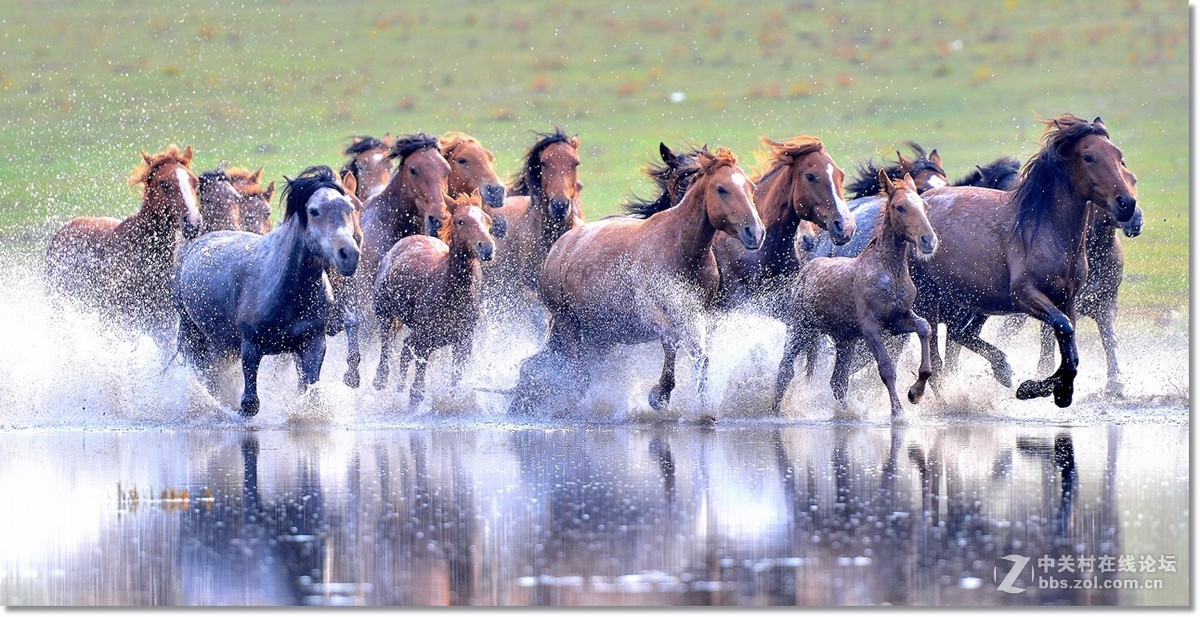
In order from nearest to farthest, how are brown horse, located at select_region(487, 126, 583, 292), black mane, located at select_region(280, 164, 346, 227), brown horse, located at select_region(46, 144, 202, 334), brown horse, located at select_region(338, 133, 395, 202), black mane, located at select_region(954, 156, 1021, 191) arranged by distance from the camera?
black mane, located at select_region(280, 164, 346, 227) < brown horse, located at select_region(46, 144, 202, 334) < brown horse, located at select_region(487, 126, 583, 292) < black mane, located at select_region(954, 156, 1021, 191) < brown horse, located at select_region(338, 133, 395, 202)

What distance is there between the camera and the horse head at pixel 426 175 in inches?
572

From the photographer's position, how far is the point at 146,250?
567 inches

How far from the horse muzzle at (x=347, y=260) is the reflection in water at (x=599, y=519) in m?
1.03

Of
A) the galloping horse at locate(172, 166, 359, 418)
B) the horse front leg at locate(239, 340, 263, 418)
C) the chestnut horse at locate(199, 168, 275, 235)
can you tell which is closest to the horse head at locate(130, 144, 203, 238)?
the chestnut horse at locate(199, 168, 275, 235)

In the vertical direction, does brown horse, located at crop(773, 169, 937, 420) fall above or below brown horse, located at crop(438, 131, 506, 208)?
below

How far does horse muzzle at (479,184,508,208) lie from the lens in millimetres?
14414

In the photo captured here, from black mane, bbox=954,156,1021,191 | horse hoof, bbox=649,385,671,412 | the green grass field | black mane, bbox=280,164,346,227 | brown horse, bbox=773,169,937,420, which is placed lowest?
horse hoof, bbox=649,385,671,412

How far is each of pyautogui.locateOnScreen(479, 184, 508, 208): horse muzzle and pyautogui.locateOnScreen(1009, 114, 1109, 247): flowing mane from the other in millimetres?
3436

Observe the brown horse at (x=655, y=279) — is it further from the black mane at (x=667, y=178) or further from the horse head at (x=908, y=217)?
the horse head at (x=908, y=217)

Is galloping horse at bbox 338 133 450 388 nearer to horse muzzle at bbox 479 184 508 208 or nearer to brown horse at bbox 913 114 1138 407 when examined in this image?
horse muzzle at bbox 479 184 508 208

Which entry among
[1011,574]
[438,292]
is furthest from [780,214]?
[1011,574]

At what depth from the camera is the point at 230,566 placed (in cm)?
745

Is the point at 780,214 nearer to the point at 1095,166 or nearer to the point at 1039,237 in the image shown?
the point at 1039,237

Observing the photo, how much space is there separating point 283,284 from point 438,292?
4.56ft
